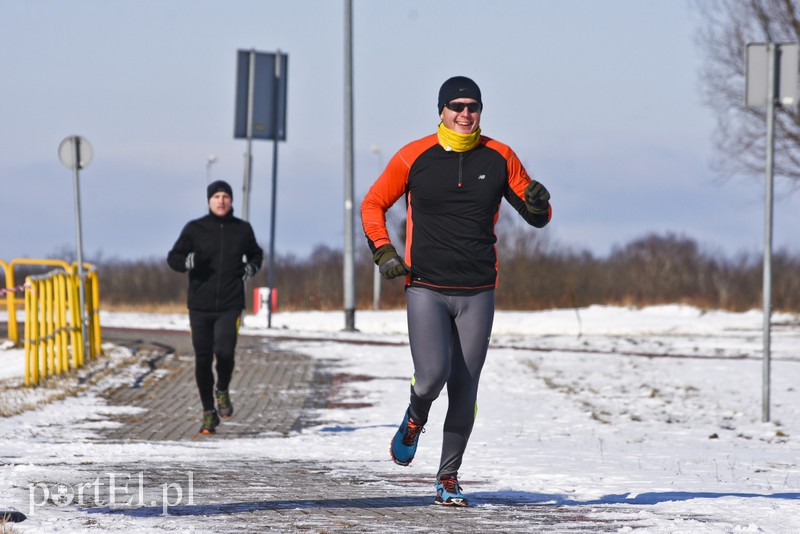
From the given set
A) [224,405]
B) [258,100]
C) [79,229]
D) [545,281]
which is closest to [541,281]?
[545,281]

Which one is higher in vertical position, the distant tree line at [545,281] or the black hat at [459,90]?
the black hat at [459,90]

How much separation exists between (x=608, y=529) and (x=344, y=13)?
21321 millimetres

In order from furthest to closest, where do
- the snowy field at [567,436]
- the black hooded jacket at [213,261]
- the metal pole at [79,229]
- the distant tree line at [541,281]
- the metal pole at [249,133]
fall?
the distant tree line at [541,281] < the metal pole at [249,133] < the metal pole at [79,229] < the black hooded jacket at [213,261] < the snowy field at [567,436]

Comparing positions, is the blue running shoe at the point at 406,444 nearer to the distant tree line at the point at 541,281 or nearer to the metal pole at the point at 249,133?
the metal pole at the point at 249,133

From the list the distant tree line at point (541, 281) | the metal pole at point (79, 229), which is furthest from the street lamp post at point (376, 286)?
the metal pole at point (79, 229)

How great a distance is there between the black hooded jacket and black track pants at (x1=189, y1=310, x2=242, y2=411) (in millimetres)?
76

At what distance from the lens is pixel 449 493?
20.5ft

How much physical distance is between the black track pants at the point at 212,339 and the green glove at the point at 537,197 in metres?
4.65

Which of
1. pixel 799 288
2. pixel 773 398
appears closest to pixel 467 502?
pixel 773 398

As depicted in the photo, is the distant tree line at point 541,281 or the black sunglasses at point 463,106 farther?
the distant tree line at point 541,281

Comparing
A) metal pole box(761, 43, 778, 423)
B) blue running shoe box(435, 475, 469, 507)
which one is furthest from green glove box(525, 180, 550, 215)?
metal pole box(761, 43, 778, 423)

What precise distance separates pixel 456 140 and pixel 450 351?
3.36 feet

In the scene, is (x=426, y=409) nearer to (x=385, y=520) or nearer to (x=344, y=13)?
(x=385, y=520)

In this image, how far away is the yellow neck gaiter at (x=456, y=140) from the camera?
6.27m
